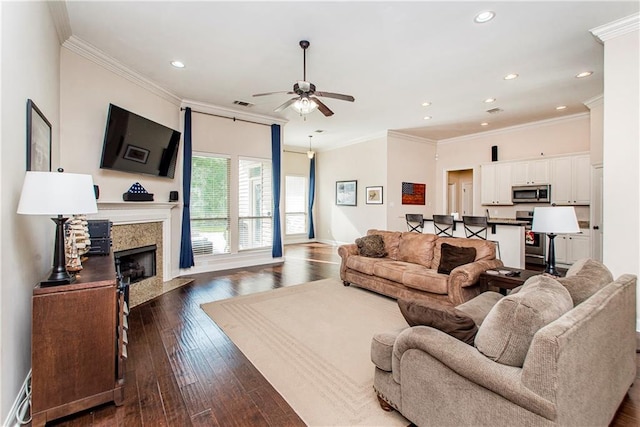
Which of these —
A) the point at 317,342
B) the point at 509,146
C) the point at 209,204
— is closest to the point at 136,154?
the point at 209,204

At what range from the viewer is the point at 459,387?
4.71ft

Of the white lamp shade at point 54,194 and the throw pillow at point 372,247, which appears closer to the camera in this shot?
the white lamp shade at point 54,194

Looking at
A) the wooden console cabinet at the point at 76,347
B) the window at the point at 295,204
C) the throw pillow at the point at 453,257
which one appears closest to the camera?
the wooden console cabinet at the point at 76,347

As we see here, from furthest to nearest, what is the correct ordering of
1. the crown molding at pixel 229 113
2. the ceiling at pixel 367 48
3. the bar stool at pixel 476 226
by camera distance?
the crown molding at pixel 229 113 < the bar stool at pixel 476 226 < the ceiling at pixel 367 48

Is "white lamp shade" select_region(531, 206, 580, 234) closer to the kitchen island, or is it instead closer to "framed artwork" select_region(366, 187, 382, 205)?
the kitchen island

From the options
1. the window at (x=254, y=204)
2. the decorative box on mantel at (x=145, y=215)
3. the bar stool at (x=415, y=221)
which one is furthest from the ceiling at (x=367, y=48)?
the bar stool at (x=415, y=221)

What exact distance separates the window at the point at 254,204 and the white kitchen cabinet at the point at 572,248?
603 centimetres

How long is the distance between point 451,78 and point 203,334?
4.70 meters

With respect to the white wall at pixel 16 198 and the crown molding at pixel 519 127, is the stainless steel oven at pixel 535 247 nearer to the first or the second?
the crown molding at pixel 519 127

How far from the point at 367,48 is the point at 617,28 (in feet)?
8.34

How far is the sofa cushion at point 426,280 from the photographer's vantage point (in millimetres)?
3436

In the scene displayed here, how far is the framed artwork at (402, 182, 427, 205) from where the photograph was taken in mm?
7852

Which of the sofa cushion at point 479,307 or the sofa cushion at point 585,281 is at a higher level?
the sofa cushion at point 585,281

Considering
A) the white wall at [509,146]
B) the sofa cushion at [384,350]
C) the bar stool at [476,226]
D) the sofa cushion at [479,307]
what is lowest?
the sofa cushion at [384,350]
